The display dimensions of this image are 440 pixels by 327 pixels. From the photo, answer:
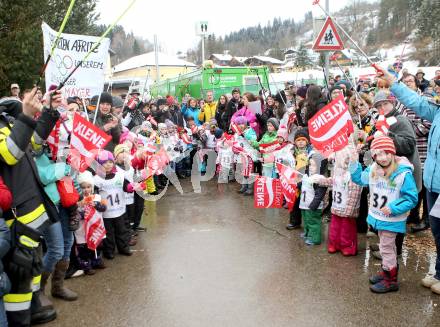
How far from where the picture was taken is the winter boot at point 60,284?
420 cm

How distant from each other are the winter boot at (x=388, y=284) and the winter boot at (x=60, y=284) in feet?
9.91

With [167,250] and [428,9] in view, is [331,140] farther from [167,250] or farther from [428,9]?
[428,9]

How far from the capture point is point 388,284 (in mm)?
4203

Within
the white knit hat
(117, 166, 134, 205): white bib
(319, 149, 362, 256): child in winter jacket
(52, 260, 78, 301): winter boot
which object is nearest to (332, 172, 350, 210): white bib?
(319, 149, 362, 256): child in winter jacket

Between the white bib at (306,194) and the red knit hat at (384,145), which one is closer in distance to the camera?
the red knit hat at (384,145)

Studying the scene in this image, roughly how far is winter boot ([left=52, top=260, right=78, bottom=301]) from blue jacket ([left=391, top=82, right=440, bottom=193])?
372 cm

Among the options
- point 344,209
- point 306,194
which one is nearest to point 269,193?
point 306,194

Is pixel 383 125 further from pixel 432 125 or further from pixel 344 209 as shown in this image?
pixel 344 209

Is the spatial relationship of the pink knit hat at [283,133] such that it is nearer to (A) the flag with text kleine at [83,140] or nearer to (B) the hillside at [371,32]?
(B) the hillside at [371,32]

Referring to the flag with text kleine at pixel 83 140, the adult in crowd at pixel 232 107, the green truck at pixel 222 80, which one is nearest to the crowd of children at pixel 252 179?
the flag with text kleine at pixel 83 140

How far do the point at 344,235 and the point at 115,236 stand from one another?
2.91 metres

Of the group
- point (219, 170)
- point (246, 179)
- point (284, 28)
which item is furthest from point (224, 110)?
point (284, 28)

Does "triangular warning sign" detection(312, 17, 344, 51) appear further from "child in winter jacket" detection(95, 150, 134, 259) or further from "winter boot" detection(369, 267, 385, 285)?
"winter boot" detection(369, 267, 385, 285)

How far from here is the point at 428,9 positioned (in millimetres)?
45875
